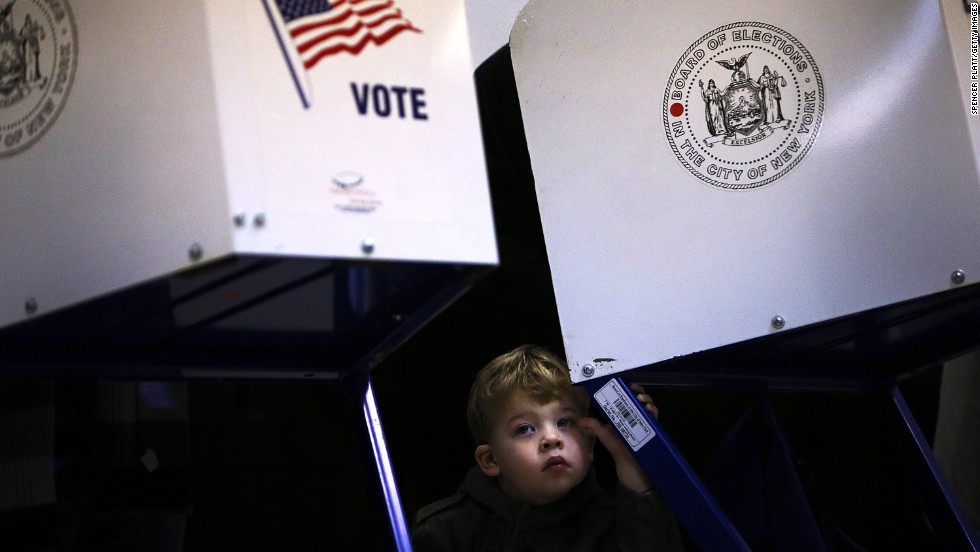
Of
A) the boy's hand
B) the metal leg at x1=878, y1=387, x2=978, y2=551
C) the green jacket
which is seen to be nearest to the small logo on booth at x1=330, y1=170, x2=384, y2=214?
the boy's hand

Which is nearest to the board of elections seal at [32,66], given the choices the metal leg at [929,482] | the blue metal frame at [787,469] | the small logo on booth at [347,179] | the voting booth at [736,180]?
the small logo on booth at [347,179]

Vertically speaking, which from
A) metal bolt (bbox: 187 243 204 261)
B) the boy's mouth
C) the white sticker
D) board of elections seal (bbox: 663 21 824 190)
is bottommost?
the boy's mouth

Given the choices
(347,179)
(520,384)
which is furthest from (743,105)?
(347,179)

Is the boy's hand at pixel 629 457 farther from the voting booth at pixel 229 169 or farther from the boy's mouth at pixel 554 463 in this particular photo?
the voting booth at pixel 229 169

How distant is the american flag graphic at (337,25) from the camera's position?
4.34 ft

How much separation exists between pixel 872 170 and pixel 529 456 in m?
0.73

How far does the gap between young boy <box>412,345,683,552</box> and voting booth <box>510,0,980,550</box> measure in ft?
0.64

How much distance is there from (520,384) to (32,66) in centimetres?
94

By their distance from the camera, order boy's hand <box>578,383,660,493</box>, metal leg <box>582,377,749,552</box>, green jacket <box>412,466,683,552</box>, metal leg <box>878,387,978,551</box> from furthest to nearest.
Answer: metal leg <box>878,387,978,551</box> < green jacket <box>412,466,683,552</box> < boy's hand <box>578,383,660,493</box> < metal leg <box>582,377,749,552</box>

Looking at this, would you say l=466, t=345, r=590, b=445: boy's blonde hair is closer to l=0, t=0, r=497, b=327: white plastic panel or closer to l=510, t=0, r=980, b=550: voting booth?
l=510, t=0, r=980, b=550: voting booth

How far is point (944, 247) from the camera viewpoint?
161cm

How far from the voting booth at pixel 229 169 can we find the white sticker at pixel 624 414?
1.20ft

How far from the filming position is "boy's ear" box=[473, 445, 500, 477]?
6.85 ft

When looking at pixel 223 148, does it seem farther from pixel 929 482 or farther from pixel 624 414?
pixel 929 482
